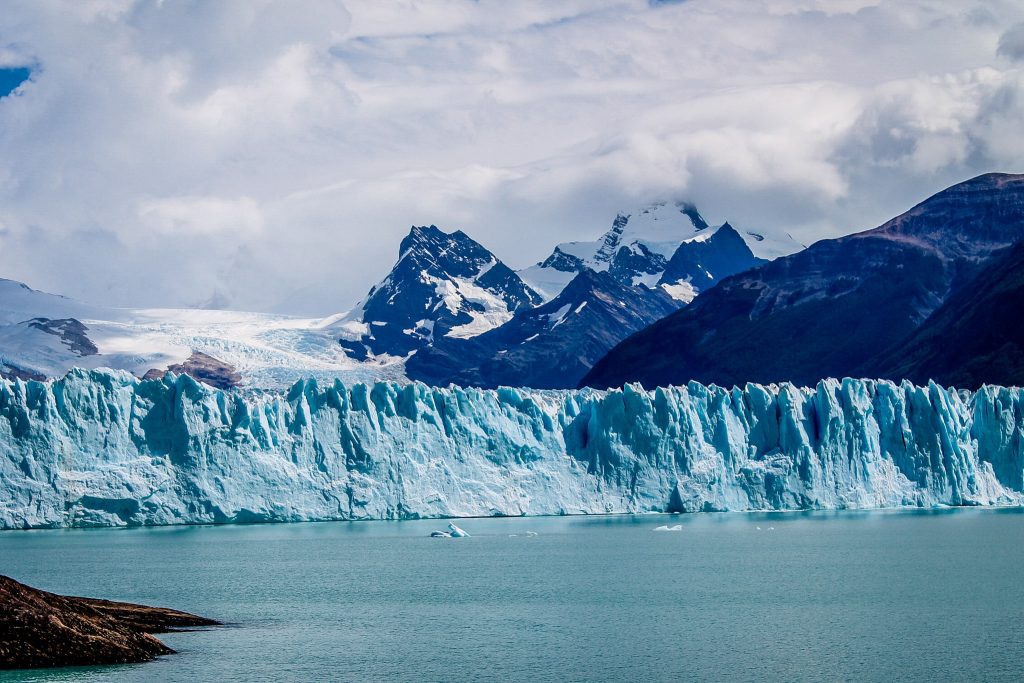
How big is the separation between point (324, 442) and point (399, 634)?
115 ft

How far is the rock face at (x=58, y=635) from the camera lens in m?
25.8

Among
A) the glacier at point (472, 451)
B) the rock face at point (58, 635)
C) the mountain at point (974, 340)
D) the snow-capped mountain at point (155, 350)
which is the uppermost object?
the snow-capped mountain at point (155, 350)

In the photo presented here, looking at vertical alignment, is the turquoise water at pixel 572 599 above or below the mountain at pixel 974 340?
below

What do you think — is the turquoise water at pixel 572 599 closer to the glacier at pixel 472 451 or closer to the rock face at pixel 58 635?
the rock face at pixel 58 635

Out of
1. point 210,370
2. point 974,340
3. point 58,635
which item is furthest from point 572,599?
point 210,370

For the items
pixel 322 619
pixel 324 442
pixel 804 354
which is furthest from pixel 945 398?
pixel 804 354

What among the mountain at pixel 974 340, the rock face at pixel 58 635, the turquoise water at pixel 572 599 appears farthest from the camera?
the mountain at pixel 974 340

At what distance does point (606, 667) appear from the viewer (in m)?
27.5

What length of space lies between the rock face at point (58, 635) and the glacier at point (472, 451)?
35600 millimetres

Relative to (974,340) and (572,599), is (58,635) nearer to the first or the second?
(572,599)

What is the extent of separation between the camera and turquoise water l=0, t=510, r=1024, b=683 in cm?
2747

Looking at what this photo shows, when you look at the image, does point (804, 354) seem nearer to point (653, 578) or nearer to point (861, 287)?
point (861, 287)

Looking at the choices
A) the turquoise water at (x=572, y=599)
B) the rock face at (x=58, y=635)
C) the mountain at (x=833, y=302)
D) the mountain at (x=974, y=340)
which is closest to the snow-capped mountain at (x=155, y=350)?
the mountain at (x=833, y=302)

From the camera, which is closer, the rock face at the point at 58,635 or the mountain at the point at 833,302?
the rock face at the point at 58,635
